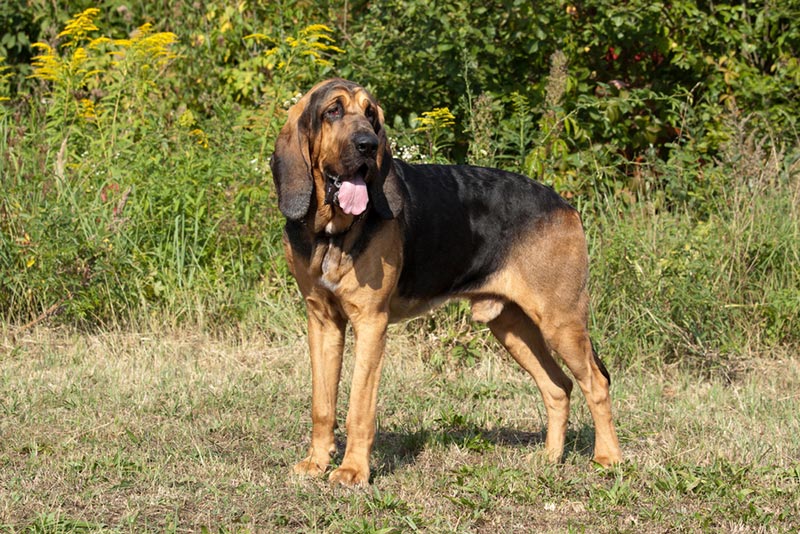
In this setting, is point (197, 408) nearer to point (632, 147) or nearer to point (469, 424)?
point (469, 424)

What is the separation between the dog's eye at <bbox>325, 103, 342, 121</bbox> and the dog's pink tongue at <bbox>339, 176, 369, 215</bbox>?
312mm

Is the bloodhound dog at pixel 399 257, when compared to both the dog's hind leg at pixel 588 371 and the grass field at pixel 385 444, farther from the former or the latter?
the grass field at pixel 385 444

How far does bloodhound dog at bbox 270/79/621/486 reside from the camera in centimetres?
488

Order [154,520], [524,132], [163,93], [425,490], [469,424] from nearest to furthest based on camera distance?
[154,520] → [425,490] → [469,424] → [524,132] → [163,93]

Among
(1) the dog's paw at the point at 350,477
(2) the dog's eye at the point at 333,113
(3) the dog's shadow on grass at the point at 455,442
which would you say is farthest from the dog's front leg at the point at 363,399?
(2) the dog's eye at the point at 333,113

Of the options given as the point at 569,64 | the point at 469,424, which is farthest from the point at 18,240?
the point at 569,64

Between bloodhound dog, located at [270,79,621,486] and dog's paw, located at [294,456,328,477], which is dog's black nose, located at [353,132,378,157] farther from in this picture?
dog's paw, located at [294,456,328,477]

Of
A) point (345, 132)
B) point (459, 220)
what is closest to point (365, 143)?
point (345, 132)

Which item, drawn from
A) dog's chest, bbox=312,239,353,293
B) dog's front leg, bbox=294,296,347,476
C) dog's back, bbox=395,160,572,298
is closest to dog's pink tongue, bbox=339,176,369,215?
dog's chest, bbox=312,239,353,293

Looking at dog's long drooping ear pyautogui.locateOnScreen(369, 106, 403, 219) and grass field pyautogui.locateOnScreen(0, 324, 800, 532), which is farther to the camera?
dog's long drooping ear pyautogui.locateOnScreen(369, 106, 403, 219)

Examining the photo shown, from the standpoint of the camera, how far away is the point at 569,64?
9195 mm

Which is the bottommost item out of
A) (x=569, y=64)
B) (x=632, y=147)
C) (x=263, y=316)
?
(x=263, y=316)

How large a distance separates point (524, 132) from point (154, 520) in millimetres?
4883

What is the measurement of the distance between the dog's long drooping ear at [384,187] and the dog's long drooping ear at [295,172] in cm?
29
